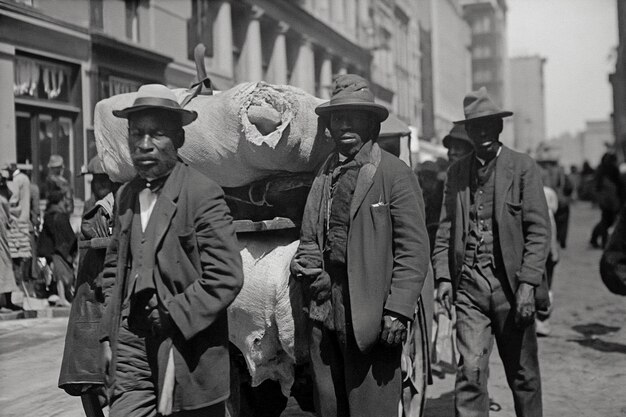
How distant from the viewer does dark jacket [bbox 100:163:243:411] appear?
332cm

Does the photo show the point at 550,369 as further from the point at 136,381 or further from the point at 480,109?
the point at 136,381

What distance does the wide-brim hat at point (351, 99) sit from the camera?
402 centimetres

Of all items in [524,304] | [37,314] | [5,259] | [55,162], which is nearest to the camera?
[524,304]

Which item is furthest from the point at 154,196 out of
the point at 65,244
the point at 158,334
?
the point at 65,244

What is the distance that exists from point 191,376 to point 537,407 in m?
2.35

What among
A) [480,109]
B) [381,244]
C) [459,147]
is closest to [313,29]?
[459,147]

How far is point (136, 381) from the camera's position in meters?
3.43

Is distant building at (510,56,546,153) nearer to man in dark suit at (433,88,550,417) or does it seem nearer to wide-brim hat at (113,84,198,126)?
man in dark suit at (433,88,550,417)

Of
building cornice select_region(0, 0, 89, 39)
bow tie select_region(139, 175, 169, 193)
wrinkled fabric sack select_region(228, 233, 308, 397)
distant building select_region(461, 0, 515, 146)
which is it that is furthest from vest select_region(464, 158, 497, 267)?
distant building select_region(461, 0, 515, 146)

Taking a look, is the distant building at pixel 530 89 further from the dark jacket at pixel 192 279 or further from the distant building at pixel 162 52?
the dark jacket at pixel 192 279

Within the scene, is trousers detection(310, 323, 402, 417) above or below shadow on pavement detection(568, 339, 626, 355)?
above

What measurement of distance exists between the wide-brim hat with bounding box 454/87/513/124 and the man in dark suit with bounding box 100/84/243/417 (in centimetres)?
203

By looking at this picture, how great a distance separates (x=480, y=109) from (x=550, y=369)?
10.7 ft

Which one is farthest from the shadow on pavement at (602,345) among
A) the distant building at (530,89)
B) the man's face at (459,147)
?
the distant building at (530,89)
